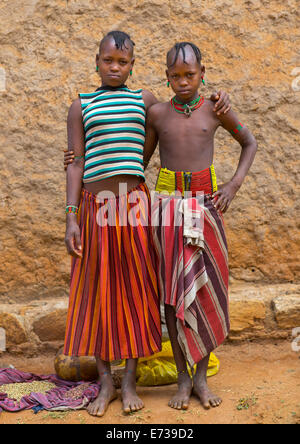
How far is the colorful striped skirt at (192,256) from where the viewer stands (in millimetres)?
2836

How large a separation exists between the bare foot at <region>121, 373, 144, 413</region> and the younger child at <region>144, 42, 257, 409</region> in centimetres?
18

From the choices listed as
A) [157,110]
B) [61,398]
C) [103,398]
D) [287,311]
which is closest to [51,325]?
[61,398]

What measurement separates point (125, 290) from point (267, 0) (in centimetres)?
247

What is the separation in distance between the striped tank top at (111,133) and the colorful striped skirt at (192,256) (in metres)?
0.22

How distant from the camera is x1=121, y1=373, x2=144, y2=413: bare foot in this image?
9.26 feet

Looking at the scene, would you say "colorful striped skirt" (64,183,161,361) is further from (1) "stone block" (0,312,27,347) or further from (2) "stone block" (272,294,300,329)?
(2) "stone block" (272,294,300,329)

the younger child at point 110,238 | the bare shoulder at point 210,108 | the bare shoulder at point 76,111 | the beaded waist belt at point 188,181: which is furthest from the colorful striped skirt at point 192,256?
the bare shoulder at point 76,111

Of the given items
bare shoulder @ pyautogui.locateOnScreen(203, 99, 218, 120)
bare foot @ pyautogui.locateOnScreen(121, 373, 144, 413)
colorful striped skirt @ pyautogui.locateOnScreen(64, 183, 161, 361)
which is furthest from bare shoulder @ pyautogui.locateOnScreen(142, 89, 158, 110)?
bare foot @ pyautogui.locateOnScreen(121, 373, 144, 413)

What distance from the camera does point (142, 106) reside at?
295 centimetres

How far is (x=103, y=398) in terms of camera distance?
2.90 metres

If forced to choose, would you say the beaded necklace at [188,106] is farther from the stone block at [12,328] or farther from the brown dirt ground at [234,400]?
the stone block at [12,328]

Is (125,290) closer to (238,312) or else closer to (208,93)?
(238,312)

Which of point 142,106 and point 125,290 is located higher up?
point 142,106

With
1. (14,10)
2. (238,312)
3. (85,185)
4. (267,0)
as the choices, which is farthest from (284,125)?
(14,10)
